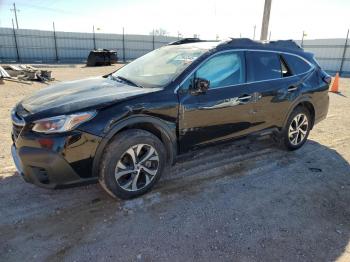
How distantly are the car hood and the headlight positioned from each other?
0.08m

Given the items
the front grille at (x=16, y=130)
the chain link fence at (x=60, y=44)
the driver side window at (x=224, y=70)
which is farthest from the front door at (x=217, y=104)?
the chain link fence at (x=60, y=44)

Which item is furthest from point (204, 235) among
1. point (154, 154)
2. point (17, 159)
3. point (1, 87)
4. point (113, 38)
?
point (113, 38)

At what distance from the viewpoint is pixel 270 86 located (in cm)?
425

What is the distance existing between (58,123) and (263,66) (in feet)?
9.43

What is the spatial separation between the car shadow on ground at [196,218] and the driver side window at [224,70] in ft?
4.04

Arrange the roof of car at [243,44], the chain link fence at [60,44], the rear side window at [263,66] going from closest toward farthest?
the roof of car at [243,44] → the rear side window at [263,66] → the chain link fence at [60,44]

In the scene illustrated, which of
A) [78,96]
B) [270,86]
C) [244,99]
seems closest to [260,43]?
[270,86]

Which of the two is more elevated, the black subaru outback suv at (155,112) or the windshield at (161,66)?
the windshield at (161,66)

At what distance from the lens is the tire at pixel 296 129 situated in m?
4.77

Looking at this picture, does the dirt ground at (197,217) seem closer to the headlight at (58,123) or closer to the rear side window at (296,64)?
the headlight at (58,123)

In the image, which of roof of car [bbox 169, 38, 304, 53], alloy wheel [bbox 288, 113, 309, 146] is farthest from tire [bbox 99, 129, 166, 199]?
alloy wheel [bbox 288, 113, 309, 146]

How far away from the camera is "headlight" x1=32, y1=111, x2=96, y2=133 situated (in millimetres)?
2815

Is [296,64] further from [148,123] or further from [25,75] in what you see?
[25,75]

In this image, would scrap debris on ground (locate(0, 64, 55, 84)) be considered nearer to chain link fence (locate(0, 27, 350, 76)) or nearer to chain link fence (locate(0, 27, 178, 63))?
chain link fence (locate(0, 27, 178, 63))
